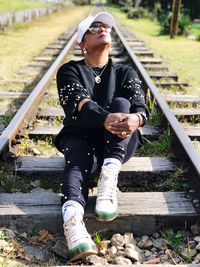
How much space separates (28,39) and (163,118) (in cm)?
813

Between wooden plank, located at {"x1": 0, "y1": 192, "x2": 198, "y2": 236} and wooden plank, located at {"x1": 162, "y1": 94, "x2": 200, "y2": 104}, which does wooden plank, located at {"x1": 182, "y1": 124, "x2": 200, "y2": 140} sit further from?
wooden plank, located at {"x1": 0, "y1": 192, "x2": 198, "y2": 236}

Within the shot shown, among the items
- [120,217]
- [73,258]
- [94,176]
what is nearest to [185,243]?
[120,217]

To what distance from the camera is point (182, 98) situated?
15.8 feet

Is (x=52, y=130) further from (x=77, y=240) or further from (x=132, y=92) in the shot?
(x=77, y=240)

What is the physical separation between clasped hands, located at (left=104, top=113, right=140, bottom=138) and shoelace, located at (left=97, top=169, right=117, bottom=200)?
281 millimetres

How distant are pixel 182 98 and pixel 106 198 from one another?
285 cm

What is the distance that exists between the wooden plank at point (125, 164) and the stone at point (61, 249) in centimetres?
82


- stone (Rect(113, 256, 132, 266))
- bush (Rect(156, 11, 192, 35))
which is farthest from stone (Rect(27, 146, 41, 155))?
bush (Rect(156, 11, 192, 35))

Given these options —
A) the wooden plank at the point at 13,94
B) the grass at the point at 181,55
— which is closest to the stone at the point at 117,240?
the wooden plank at the point at 13,94

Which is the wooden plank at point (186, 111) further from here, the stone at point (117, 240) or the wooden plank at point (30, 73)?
the wooden plank at point (30, 73)

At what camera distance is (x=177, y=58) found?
27.4ft

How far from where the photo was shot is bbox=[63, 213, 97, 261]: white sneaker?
1.97 meters

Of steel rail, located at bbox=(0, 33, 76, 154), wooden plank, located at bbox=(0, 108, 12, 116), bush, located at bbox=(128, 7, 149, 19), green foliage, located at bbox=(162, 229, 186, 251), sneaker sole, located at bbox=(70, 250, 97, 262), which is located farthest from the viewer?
bush, located at bbox=(128, 7, 149, 19)

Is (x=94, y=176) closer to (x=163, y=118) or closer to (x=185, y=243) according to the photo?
(x=185, y=243)
